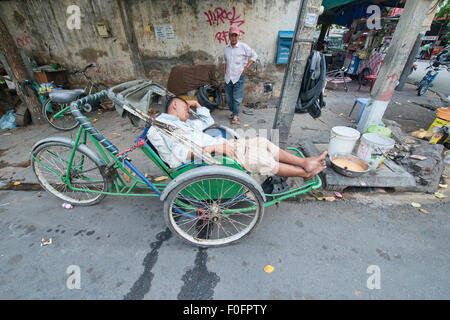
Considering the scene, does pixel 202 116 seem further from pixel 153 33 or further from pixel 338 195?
pixel 153 33

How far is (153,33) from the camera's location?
17.6 ft

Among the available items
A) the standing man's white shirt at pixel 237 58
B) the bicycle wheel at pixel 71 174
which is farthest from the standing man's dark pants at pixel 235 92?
the bicycle wheel at pixel 71 174

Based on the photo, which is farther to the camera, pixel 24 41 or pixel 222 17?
pixel 24 41

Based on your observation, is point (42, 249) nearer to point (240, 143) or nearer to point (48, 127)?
point (240, 143)

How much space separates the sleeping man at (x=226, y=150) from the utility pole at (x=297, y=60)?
2.08 ft

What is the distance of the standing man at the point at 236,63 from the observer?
4280mm

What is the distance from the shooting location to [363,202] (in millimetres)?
2662

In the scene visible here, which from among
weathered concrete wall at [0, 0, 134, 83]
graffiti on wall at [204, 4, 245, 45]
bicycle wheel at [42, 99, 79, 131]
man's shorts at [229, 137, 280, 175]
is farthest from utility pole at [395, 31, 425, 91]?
bicycle wheel at [42, 99, 79, 131]

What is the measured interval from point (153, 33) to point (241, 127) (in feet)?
11.6

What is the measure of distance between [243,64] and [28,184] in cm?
445

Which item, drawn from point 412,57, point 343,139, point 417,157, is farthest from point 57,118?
point 412,57

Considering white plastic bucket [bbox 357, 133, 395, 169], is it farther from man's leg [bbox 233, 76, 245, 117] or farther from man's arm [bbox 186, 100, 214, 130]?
man's leg [bbox 233, 76, 245, 117]
